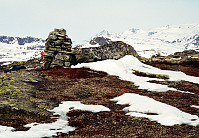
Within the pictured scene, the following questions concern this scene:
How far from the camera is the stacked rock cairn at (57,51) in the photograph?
75125mm

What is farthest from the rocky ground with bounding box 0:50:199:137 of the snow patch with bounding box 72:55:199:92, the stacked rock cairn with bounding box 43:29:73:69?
the stacked rock cairn with bounding box 43:29:73:69

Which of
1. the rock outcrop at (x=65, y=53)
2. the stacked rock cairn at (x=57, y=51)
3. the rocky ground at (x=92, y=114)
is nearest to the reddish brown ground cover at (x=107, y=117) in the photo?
the rocky ground at (x=92, y=114)

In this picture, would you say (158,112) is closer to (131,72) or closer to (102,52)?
(131,72)

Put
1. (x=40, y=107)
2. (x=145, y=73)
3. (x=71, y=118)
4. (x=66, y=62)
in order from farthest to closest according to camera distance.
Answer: (x=66, y=62), (x=145, y=73), (x=40, y=107), (x=71, y=118)

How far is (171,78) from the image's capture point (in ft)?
174

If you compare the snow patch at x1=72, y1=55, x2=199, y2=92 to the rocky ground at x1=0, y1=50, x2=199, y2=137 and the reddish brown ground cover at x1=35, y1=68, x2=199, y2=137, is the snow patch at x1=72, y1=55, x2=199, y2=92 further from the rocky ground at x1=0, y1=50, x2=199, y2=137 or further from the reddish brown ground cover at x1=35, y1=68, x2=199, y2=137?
the rocky ground at x1=0, y1=50, x2=199, y2=137

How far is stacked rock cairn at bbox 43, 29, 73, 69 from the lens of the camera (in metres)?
75.1

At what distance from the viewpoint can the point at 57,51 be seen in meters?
78.8

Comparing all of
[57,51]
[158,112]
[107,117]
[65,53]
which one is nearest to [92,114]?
[107,117]

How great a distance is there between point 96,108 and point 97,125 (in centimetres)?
692

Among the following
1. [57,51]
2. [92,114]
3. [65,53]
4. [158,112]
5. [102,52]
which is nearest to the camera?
[158,112]

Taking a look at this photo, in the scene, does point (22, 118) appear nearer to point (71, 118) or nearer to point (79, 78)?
point (71, 118)

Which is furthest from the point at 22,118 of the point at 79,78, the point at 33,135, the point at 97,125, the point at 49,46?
the point at 49,46

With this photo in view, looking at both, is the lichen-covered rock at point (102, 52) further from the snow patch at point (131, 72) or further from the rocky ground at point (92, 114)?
the rocky ground at point (92, 114)
